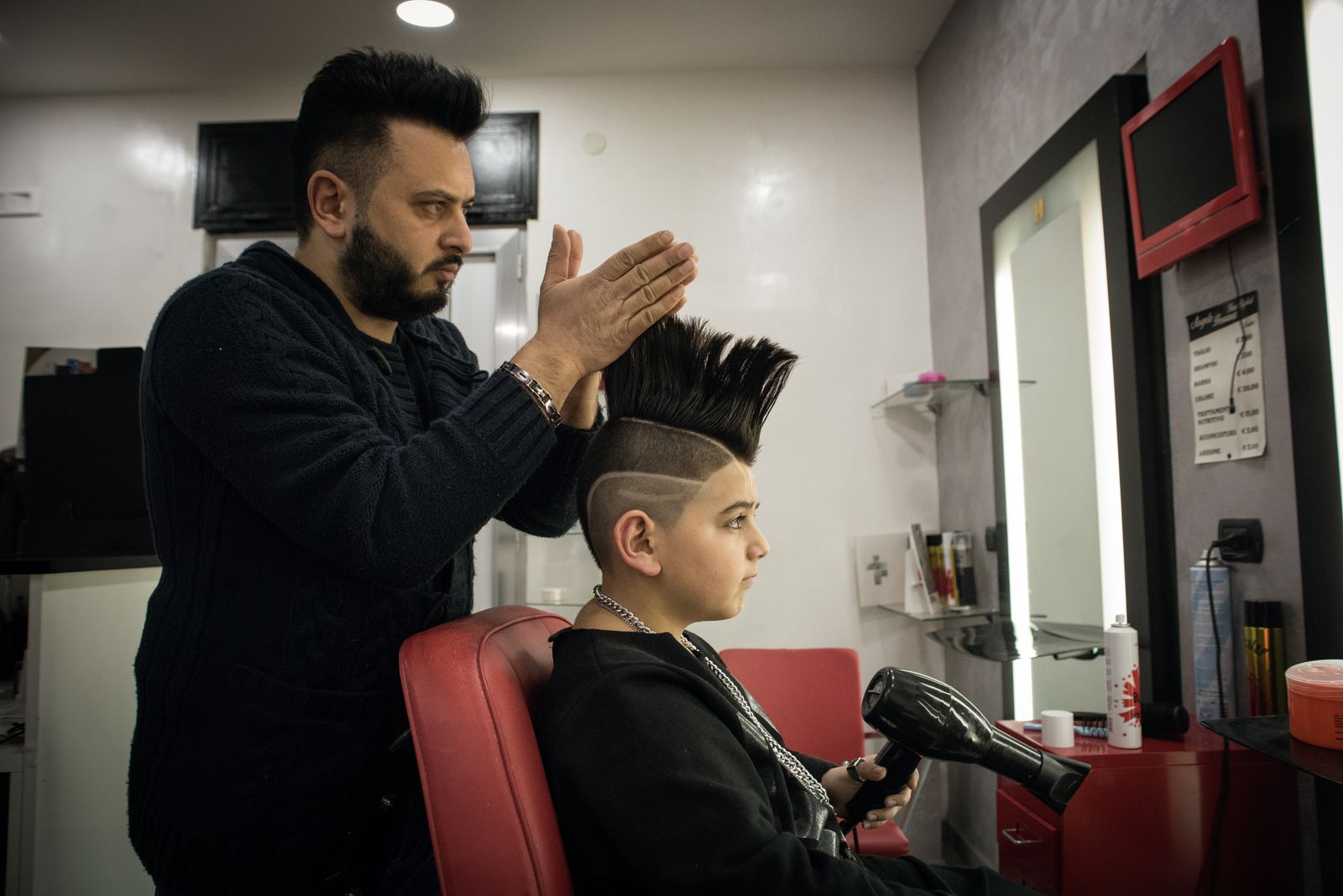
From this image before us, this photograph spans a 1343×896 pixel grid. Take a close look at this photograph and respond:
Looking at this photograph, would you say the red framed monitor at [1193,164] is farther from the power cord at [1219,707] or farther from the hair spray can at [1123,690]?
the hair spray can at [1123,690]

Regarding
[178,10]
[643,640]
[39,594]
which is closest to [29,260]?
[178,10]

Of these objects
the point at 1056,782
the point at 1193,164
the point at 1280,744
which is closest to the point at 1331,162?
the point at 1193,164

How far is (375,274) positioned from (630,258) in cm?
41

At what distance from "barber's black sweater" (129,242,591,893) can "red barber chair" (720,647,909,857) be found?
159cm

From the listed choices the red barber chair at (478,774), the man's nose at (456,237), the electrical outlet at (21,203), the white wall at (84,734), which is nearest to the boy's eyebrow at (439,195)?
the man's nose at (456,237)

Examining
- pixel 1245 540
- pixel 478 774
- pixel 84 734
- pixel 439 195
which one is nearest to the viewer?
pixel 478 774

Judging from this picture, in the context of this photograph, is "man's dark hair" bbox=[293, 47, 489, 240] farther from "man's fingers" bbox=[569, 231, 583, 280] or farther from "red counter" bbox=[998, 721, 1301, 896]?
"red counter" bbox=[998, 721, 1301, 896]

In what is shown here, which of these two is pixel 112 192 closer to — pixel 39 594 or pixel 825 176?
pixel 39 594

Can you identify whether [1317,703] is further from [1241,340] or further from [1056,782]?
[1241,340]

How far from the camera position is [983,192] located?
9.32 feet

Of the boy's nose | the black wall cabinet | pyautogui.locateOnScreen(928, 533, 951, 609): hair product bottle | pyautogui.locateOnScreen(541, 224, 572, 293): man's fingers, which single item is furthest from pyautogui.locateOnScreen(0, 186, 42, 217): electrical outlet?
pyautogui.locateOnScreen(928, 533, 951, 609): hair product bottle

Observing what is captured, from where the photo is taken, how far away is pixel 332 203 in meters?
1.22

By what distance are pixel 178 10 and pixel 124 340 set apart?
1.40 meters

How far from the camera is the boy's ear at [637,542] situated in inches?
45.0
